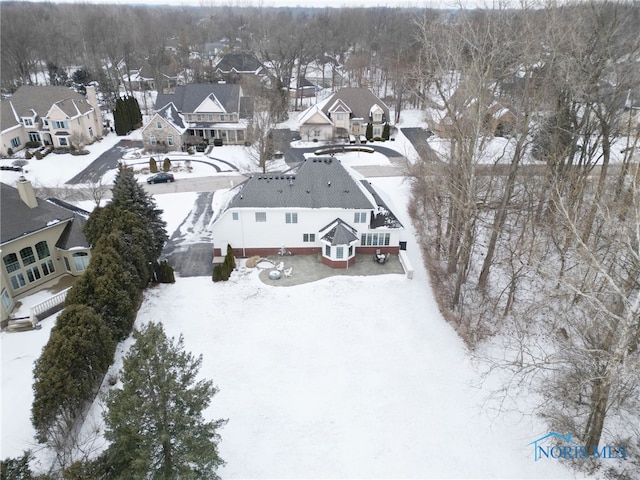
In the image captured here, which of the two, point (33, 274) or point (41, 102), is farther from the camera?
point (41, 102)

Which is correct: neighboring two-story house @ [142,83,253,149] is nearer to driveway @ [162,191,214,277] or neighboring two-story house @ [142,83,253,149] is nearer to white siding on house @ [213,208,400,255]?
driveway @ [162,191,214,277]

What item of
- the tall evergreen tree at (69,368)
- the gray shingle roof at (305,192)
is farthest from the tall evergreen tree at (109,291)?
the gray shingle roof at (305,192)

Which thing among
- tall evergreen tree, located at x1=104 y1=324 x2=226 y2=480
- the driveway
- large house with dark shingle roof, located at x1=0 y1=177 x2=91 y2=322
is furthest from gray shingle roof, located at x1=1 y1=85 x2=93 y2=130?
tall evergreen tree, located at x1=104 y1=324 x2=226 y2=480

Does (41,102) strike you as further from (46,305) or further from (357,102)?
(46,305)

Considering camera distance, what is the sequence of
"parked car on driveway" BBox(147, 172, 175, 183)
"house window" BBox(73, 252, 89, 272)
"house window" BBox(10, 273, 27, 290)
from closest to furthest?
"house window" BBox(10, 273, 27, 290) < "house window" BBox(73, 252, 89, 272) < "parked car on driveway" BBox(147, 172, 175, 183)

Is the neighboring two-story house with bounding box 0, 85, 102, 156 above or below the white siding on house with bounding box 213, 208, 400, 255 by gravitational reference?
above

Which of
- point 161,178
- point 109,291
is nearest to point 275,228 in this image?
point 109,291
